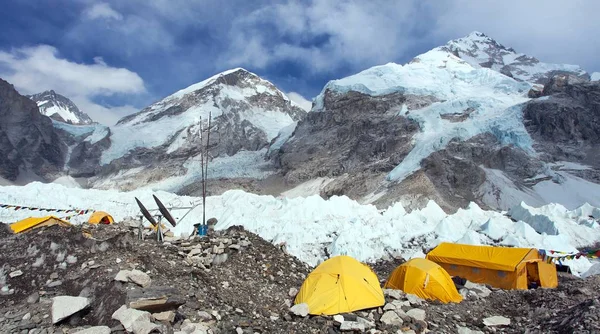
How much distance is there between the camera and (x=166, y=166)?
448 feet

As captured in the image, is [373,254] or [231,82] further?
[231,82]

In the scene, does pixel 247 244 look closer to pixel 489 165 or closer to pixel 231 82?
pixel 489 165

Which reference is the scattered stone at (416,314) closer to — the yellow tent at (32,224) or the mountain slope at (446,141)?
the yellow tent at (32,224)

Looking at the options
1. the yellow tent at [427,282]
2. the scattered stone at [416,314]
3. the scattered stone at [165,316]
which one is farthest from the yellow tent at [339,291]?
the scattered stone at [165,316]

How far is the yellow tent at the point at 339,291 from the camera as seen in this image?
8.83 metres

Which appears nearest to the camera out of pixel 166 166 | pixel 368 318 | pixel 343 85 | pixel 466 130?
pixel 368 318

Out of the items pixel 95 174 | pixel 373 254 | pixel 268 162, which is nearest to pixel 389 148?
pixel 268 162

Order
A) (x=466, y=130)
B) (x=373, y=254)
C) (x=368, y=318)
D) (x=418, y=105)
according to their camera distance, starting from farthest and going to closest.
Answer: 1. (x=418, y=105)
2. (x=466, y=130)
3. (x=373, y=254)
4. (x=368, y=318)

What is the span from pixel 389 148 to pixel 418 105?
2148 centimetres

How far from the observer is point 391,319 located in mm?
8156

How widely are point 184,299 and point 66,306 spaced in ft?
5.86

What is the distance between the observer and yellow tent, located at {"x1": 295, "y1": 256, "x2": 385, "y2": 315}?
883 cm

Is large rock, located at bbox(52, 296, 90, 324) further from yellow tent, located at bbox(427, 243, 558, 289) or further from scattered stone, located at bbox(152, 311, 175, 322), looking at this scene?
yellow tent, located at bbox(427, 243, 558, 289)

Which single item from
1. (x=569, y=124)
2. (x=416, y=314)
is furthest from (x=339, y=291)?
(x=569, y=124)
